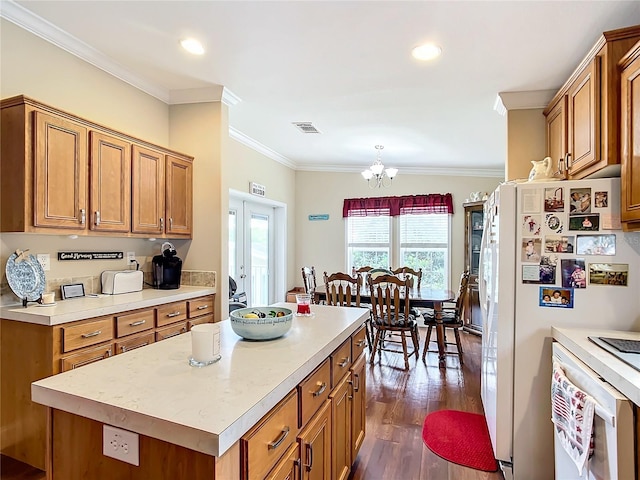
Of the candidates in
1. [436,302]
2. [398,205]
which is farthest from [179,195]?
[398,205]

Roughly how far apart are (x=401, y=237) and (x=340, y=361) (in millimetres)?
4256

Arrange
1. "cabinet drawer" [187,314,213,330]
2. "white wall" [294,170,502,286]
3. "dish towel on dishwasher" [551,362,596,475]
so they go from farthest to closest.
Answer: "white wall" [294,170,502,286], "cabinet drawer" [187,314,213,330], "dish towel on dishwasher" [551,362,596,475]

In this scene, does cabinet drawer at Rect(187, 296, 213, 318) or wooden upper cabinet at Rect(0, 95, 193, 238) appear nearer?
wooden upper cabinet at Rect(0, 95, 193, 238)

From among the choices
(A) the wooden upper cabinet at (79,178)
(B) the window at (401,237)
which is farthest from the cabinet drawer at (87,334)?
(B) the window at (401,237)

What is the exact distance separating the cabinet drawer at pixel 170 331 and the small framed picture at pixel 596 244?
2689 mm

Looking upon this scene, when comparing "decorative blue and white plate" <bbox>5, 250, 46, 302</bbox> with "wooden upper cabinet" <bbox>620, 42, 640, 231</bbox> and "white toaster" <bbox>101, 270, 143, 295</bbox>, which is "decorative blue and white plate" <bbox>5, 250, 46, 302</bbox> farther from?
"wooden upper cabinet" <bbox>620, 42, 640, 231</bbox>

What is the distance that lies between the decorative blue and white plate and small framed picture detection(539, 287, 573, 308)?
2932mm

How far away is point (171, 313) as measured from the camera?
8.93ft

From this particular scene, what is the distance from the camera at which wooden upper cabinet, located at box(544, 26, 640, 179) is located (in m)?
1.89

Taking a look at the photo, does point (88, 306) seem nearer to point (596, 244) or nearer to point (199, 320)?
point (199, 320)

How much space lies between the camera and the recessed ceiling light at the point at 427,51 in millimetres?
2322

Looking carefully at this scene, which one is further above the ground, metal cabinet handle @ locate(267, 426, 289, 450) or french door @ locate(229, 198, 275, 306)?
french door @ locate(229, 198, 275, 306)

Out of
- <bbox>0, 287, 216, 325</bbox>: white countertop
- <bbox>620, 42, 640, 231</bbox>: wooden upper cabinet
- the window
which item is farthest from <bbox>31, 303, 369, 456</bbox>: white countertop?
the window

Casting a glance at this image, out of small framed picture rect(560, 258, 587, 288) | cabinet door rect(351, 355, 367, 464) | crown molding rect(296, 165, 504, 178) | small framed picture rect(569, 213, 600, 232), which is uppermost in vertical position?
crown molding rect(296, 165, 504, 178)
